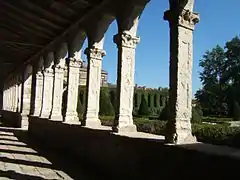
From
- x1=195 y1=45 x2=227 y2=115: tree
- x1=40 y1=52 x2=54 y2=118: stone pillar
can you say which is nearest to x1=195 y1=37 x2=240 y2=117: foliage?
x1=195 y1=45 x2=227 y2=115: tree

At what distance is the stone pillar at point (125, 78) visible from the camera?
5.54 meters

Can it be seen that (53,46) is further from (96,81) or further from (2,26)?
(96,81)

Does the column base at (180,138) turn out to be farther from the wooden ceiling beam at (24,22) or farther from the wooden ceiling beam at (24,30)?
the wooden ceiling beam at (24,30)

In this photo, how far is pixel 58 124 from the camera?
8.63 metres

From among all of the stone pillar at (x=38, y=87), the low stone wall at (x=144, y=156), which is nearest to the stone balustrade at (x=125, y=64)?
the low stone wall at (x=144, y=156)

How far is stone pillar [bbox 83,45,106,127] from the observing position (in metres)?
6.83

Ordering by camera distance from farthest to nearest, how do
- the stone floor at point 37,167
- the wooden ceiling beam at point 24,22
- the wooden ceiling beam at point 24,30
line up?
the wooden ceiling beam at point 24,30 < the wooden ceiling beam at point 24,22 < the stone floor at point 37,167

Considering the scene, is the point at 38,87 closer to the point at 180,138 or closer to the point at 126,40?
the point at 126,40

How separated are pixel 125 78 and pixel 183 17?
1815 mm

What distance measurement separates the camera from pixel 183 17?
13.4 feet

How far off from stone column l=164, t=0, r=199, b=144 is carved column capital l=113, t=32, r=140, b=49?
1.45 metres

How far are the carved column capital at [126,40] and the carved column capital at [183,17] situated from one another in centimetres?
141

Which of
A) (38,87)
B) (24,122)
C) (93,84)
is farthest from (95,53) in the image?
(24,122)

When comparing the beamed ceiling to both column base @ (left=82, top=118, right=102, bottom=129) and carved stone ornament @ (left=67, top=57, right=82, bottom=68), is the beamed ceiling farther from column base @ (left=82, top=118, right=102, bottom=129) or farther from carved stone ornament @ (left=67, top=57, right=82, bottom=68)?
column base @ (left=82, top=118, right=102, bottom=129)
